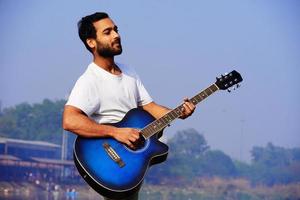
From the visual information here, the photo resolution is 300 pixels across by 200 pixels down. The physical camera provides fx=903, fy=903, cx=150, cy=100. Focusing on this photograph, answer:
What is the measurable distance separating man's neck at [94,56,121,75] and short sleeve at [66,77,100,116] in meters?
0.09

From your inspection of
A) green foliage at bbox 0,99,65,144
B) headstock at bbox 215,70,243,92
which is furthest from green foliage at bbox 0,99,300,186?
headstock at bbox 215,70,243,92

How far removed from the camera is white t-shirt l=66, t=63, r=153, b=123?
310cm

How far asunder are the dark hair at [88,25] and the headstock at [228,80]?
21.2 inches

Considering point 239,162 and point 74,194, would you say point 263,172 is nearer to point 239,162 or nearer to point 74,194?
point 239,162

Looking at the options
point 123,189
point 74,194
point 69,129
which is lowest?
point 74,194

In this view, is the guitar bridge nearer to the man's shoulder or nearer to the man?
the man

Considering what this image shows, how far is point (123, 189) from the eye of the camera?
3.11m

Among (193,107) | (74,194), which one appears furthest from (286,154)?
(193,107)

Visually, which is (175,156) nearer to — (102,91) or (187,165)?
(187,165)

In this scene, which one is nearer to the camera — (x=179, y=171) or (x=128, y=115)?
(x=128, y=115)

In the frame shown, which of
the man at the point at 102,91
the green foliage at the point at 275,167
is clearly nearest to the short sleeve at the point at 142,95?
the man at the point at 102,91

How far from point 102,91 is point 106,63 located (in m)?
0.10

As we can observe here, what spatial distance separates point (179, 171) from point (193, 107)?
105ft

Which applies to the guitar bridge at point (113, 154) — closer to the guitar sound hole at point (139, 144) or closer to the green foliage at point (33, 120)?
the guitar sound hole at point (139, 144)
